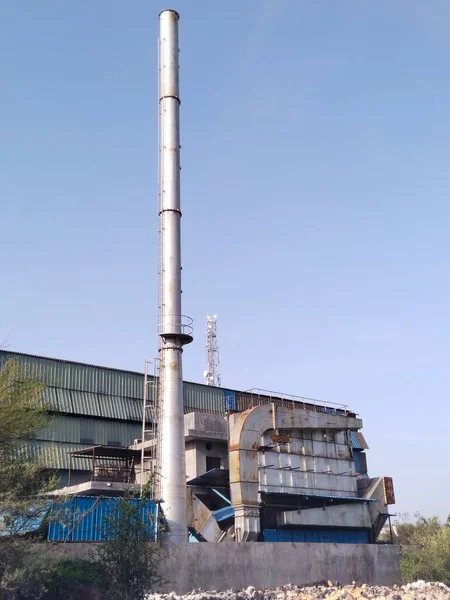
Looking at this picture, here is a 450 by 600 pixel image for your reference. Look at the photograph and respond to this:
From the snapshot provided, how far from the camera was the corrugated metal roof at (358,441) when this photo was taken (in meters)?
45.8

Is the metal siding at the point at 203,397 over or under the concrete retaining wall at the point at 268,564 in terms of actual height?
over

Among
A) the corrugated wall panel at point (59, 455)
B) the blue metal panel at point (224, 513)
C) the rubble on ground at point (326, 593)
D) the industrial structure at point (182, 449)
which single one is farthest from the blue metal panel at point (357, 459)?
the corrugated wall panel at point (59, 455)

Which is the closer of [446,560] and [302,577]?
[302,577]

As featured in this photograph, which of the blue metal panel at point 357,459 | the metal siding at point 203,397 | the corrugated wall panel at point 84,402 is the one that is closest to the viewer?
the corrugated wall panel at point 84,402

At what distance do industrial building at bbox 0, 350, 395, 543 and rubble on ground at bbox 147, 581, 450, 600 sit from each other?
4.16 m

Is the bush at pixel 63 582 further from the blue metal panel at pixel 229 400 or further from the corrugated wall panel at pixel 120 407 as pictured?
the blue metal panel at pixel 229 400

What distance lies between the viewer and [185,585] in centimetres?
2556

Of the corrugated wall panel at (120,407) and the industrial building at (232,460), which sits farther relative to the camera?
the corrugated wall panel at (120,407)

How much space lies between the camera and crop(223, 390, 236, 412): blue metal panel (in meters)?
45.6

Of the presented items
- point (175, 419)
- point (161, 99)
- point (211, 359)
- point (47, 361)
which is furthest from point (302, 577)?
point (211, 359)

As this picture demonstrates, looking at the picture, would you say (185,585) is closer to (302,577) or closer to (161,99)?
(302,577)

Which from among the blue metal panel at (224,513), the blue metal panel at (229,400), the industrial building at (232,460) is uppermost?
the blue metal panel at (229,400)

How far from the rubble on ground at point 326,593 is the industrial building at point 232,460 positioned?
4163 mm

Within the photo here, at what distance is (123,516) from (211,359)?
39.2m
